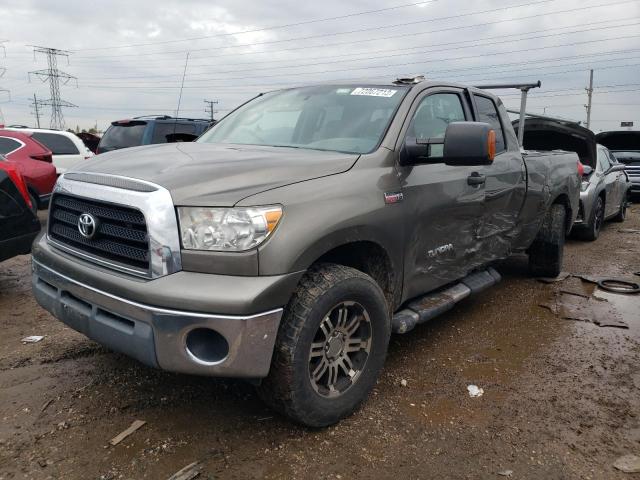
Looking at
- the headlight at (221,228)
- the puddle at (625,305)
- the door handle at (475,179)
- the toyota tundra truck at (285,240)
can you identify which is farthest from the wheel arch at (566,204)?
the headlight at (221,228)

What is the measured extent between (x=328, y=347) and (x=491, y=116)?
9.08 feet

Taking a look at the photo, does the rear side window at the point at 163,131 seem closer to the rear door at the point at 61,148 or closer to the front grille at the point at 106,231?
the rear door at the point at 61,148

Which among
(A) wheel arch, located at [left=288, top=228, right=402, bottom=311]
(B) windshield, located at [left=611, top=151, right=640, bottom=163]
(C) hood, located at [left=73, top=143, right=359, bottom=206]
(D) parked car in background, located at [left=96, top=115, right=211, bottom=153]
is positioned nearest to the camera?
(C) hood, located at [left=73, top=143, right=359, bottom=206]

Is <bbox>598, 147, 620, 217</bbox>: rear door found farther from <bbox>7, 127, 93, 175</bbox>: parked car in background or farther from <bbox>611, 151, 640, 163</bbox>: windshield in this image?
<bbox>7, 127, 93, 175</bbox>: parked car in background

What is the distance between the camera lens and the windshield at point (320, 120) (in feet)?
10.8

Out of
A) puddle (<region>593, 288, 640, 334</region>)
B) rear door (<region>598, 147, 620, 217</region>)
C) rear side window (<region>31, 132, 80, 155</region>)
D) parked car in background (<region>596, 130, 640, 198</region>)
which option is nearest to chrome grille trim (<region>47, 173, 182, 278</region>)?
puddle (<region>593, 288, 640, 334</region>)

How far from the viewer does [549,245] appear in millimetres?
5730

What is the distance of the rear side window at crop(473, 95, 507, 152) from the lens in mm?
4329

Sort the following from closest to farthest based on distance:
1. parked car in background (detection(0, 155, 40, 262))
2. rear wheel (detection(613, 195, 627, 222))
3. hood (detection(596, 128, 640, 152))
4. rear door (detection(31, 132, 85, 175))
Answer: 1. parked car in background (detection(0, 155, 40, 262))
2. rear door (detection(31, 132, 85, 175))
3. rear wheel (detection(613, 195, 627, 222))
4. hood (detection(596, 128, 640, 152))

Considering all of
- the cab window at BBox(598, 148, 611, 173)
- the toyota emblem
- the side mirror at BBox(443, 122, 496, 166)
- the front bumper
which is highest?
the side mirror at BBox(443, 122, 496, 166)

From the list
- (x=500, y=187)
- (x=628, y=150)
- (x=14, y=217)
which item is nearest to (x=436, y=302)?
(x=500, y=187)

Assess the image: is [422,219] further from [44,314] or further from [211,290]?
[44,314]

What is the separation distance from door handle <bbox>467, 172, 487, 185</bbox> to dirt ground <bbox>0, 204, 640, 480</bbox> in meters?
1.24

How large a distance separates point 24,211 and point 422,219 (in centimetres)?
366
